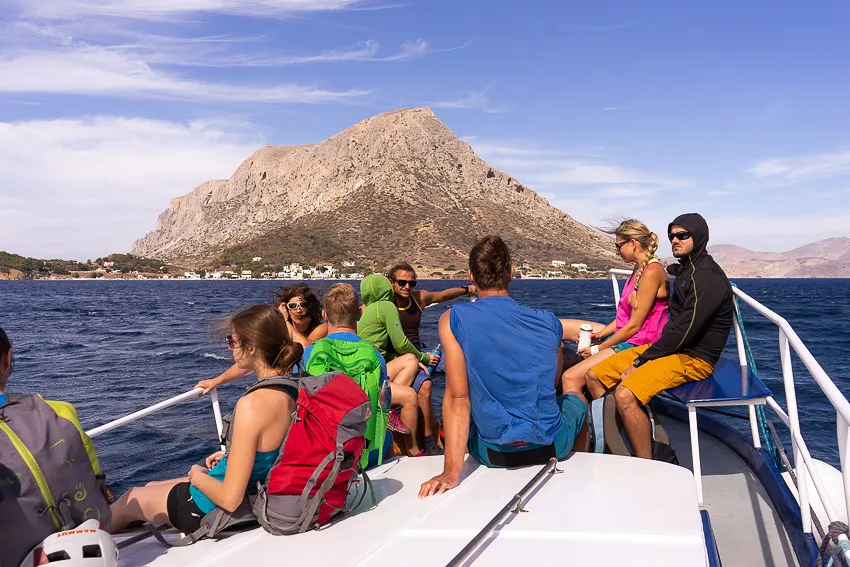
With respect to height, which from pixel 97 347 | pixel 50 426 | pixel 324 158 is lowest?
pixel 97 347

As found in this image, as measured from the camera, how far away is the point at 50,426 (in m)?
2.46

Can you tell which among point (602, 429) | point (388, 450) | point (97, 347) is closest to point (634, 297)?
point (602, 429)

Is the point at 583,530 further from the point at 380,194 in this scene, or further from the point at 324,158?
the point at 324,158

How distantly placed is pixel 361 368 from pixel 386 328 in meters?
1.52

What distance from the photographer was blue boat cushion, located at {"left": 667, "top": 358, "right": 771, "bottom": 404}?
3947 millimetres

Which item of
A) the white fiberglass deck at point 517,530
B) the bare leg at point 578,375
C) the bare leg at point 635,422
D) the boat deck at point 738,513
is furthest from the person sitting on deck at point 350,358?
the boat deck at point 738,513

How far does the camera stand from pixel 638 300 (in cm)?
503

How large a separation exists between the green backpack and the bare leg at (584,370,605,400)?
1.44 metres

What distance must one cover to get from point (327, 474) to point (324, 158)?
7887 inches

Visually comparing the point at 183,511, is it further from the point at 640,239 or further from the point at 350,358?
the point at 640,239

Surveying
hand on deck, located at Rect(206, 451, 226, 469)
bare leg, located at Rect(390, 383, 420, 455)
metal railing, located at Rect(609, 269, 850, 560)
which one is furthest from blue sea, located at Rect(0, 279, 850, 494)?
metal railing, located at Rect(609, 269, 850, 560)

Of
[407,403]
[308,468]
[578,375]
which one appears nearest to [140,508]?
[308,468]

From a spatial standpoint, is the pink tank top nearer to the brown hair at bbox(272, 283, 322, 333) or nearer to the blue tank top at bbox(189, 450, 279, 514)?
the brown hair at bbox(272, 283, 322, 333)

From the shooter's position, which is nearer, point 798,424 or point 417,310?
point 798,424
